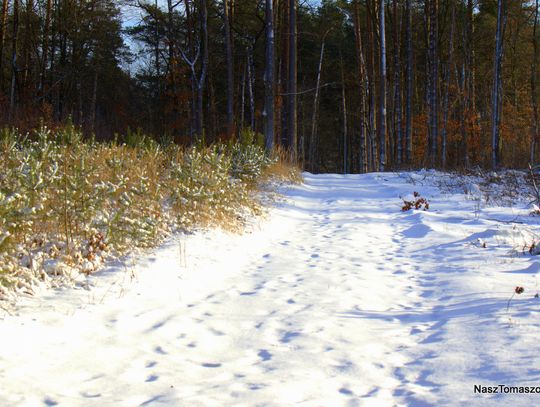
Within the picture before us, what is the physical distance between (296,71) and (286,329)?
66.8ft

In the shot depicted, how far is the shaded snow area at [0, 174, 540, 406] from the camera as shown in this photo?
207cm

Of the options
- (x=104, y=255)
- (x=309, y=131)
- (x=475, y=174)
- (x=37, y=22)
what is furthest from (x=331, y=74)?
(x=104, y=255)

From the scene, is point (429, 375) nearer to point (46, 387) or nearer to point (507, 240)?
point (46, 387)

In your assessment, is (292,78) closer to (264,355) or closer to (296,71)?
(296,71)

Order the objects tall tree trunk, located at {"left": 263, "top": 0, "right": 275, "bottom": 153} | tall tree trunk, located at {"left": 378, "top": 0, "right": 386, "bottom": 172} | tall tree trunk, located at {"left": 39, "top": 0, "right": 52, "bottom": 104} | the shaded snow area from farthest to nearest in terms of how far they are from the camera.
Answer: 1. tall tree trunk, located at {"left": 39, "top": 0, "right": 52, "bottom": 104}
2. tall tree trunk, located at {"left": 378, "top": 0, "right": 386, "bottom": 172}
3. tall tree trunk, located at {"left": 263, "top": 0, "right": 275, "bottom": 153}
4. the shaded snow area

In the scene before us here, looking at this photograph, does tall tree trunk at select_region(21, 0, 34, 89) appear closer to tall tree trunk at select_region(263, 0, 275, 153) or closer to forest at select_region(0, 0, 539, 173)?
forest at select_region(0, 0, 539, 173)

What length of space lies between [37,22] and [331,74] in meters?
17.5

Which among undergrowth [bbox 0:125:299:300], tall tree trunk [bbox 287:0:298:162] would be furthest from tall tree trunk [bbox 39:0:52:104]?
undergrowth [bbox 0:125:299:300]

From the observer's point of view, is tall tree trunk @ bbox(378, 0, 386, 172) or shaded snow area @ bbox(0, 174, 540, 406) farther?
tall tree trunk @ bbox(378, 0, 386, 172)

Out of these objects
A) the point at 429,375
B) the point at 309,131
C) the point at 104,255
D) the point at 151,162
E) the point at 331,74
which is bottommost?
the point at 429,375

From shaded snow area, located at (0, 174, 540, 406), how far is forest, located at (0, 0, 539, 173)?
855 centimetres

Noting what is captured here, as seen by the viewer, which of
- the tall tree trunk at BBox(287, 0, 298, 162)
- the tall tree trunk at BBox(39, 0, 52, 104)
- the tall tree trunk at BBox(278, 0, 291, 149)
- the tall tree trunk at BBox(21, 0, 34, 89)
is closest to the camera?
the tall tree trunk at BBox(287, 0, 298, 162)

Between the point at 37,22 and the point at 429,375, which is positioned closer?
the point at 429,375

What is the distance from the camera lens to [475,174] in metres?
11.3
